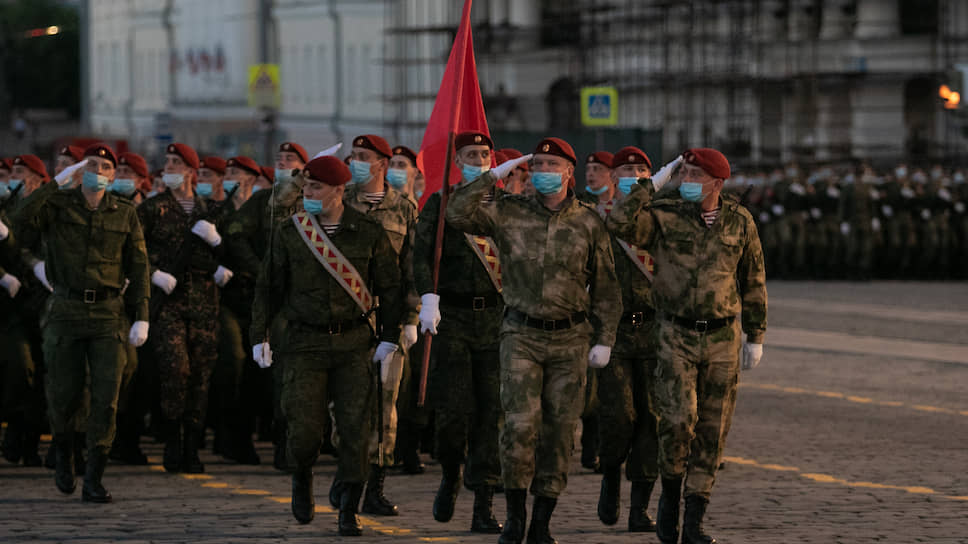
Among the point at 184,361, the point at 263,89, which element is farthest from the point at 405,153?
the point at 263,89

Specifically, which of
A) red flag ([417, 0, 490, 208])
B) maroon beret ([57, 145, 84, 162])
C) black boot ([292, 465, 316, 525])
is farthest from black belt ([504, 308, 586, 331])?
maroon beret ([57, 145, 84, 162])

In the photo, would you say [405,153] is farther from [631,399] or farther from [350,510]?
[350,510]

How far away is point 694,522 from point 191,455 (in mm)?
4064

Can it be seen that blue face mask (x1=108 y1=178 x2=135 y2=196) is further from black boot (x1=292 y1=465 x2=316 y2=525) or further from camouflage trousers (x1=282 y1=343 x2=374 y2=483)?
black boot (x1=292 y1=465 x2=316 y2=525)

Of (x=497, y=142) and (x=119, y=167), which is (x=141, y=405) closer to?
(x=119, y=167)

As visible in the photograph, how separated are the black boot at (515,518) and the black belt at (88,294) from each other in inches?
122

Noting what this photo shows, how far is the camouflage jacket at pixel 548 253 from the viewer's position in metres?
9.27

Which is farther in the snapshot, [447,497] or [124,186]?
[124,186]

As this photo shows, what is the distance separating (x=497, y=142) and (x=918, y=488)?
1657 centimetres

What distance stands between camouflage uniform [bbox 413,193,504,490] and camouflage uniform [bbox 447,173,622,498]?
0.68m

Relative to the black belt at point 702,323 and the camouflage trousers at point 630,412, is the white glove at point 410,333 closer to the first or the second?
the camouflage trousers at point 630,412

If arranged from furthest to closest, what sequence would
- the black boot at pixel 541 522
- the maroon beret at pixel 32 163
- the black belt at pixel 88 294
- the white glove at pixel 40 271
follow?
the maroon beret at pixel 32 163 < the white glove at pixel 40 271 < the black belt at pixel 88 294 < the black boot at pixel 541 522

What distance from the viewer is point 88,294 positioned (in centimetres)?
1101

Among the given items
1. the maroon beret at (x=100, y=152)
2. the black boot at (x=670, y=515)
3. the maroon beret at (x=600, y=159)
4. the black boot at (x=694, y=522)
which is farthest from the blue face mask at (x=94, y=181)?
the black boot at (x=694, y=522)
